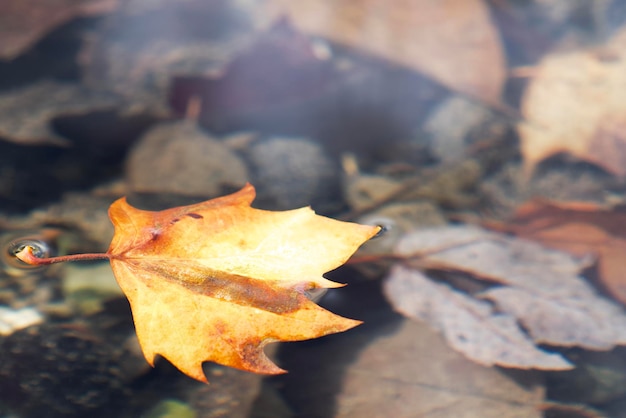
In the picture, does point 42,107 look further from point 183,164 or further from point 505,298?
point 505,298

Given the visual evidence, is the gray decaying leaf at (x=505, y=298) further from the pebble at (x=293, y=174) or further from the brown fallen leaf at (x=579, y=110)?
the brown fallen leaf at (x=579, y=110)

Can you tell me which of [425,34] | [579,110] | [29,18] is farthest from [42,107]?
[579,110]

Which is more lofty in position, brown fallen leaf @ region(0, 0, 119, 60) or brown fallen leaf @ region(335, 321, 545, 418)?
brown fallen leaf @ region(0, 0, 119, 60)

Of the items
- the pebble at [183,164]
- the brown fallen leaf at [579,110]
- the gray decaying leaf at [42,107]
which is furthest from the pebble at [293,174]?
the brown fallen leaf at [579,110]

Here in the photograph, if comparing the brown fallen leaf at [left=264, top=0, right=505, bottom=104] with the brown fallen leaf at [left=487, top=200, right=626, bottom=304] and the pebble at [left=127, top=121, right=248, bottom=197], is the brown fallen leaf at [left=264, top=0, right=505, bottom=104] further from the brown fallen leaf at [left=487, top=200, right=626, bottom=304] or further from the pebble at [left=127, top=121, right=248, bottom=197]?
the pebble at [left=127, top=121, right=248, bottom=197]

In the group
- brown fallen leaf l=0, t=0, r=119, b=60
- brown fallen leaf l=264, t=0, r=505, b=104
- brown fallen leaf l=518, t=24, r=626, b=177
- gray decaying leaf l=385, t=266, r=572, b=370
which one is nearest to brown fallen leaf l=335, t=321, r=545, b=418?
gray decaying leaf l=385, t=266, r=572, b=370

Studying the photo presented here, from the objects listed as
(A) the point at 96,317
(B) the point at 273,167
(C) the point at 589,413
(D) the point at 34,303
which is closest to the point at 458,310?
(C) the point at 589,413
